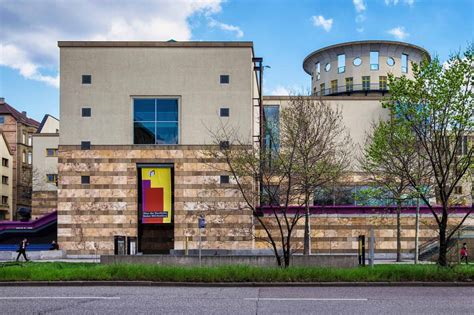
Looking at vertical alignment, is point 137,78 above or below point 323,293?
above

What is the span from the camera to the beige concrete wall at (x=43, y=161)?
68.1 metres

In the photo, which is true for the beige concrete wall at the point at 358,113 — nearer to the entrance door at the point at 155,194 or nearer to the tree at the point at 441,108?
the entrance door at the point at 155,194

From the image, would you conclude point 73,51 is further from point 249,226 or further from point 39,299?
point 39,299

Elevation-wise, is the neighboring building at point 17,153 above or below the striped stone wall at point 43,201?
above

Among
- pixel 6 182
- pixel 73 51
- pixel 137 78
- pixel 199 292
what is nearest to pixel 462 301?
pixel 199 292

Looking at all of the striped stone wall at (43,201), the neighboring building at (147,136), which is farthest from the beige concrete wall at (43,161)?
the neighboring building at (147,136)

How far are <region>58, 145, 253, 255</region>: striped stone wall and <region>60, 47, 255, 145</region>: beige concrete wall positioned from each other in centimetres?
107

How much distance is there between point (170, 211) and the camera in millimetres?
Result: 38094

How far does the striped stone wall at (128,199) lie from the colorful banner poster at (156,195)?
24.4 inches

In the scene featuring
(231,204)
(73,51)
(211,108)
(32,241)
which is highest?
(73,51)

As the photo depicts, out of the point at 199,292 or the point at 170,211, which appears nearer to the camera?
the point at 199,292

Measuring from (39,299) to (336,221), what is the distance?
2713 centimetres

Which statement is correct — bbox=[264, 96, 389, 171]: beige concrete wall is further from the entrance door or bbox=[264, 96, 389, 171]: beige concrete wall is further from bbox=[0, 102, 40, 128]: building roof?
bbox=[0, 102, 40, 128]: building roof

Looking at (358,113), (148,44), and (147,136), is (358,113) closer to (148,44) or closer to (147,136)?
(147,136)
